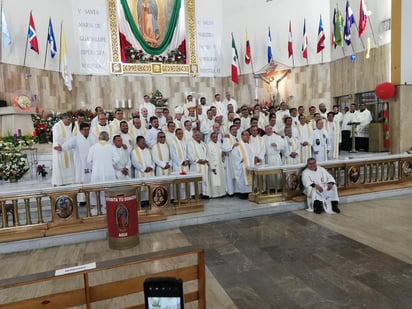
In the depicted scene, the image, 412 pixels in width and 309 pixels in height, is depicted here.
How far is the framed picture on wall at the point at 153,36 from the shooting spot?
575 inches

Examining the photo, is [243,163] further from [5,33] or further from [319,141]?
[5,33]

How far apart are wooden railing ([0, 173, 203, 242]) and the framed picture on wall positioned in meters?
A: 9.54

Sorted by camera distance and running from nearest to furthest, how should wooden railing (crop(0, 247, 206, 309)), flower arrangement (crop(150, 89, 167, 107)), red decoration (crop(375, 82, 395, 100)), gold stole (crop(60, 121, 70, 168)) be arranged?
wooden railing (crop(0, 247, 206, 309))
gold stole (crop(60, 121, 70, 168))
red decoration (crop(375, 82, 395, 100))
flower arrangement (crop(150, 89, 167, 107))

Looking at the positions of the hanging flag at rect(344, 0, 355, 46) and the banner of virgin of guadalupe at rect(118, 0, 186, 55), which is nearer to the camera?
the hanging flag at rect(344, 0, 355, 46)

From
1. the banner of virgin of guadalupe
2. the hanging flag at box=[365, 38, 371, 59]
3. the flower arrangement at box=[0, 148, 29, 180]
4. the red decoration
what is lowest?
the flower arrangement at box=[0, 148, 29, 180]

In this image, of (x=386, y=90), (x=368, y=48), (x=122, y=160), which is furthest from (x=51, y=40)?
(x=386, y=90)

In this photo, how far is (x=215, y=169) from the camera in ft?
25.5

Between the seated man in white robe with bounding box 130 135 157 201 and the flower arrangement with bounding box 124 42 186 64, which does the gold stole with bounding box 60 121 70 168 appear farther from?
the flower arrangement with bounding box 124 42 186 64

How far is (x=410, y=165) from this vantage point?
858 centimetres

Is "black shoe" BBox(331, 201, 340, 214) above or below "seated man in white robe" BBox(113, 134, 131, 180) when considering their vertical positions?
below

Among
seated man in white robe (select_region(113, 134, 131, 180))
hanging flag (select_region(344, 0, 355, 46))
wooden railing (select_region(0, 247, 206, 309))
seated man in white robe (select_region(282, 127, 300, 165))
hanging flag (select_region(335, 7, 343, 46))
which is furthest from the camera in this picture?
hanging flag (select_region(335, 7, 343, 46))

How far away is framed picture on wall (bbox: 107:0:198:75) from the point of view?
47.9 ft

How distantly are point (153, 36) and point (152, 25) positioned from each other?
485 millimetres

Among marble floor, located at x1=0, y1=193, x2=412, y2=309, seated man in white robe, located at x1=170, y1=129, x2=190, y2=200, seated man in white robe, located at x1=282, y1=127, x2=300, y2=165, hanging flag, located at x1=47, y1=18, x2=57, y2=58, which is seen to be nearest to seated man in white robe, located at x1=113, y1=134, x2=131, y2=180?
seated man in white robe, located at x1=170, y1=129, x2=190, y2=200
